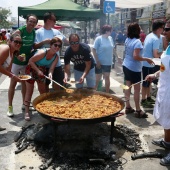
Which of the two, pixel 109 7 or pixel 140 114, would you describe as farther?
pixel 109 7

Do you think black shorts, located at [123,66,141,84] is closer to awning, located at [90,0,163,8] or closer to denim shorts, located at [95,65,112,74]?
denim shorts, located at [95,65,112,74]

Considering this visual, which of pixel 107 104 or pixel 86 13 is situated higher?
pixel 86 13

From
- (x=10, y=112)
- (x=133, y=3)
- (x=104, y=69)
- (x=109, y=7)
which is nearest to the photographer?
(x=10, y=112)

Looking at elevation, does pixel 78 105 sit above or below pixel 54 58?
below

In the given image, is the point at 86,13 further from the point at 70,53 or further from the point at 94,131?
the point at 94,131

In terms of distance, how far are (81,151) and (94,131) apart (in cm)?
73

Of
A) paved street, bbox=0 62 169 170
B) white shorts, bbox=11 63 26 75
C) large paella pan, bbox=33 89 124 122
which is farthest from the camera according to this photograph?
white shorts, bbox=11 63 26 75

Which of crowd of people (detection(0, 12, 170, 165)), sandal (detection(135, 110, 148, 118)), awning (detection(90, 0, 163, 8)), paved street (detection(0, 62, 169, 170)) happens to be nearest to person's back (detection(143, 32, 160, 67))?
crowd of people (detection(0, 12, 170, 165))

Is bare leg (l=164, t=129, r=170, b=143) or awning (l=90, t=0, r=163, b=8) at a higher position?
awning (l=90, t=0, r=163, b=8)

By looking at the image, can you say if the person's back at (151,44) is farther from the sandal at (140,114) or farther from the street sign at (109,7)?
the street sign at (109,7)

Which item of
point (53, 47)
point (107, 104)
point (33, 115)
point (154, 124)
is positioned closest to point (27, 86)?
point (33, 115)

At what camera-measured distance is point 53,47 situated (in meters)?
4.49

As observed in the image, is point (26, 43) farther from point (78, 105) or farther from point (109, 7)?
point (109, 7)

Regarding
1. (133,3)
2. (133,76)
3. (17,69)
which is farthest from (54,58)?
(133,3)
